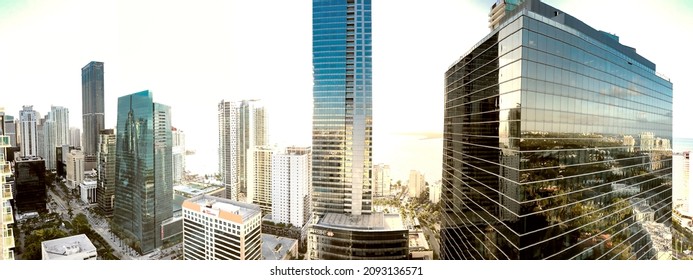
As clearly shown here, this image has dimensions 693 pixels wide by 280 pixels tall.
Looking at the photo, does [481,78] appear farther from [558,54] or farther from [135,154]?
[135,154]

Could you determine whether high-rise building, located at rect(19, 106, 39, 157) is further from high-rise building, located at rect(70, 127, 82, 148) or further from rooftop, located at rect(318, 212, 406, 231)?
rooftop, located at rect(318, 212, 406, 231)

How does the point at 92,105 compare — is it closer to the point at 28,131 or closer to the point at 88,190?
the point at 28,131

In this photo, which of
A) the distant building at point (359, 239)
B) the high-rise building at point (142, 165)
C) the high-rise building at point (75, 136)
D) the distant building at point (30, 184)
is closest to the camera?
the distant building at point (30, 184)

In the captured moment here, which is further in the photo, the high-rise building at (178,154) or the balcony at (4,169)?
the high-rise building at (178,154)

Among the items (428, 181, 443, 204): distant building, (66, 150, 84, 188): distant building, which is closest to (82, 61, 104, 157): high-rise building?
(66, 150, 84, 188): distant building

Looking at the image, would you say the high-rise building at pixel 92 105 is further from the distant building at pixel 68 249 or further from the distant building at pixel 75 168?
the distant building at pixel 68 249

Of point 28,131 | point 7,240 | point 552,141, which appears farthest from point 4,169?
point 552,141

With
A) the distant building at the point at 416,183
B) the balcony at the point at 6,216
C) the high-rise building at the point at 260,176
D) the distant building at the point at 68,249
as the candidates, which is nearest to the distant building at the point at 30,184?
the distant building at the point at 68,249
